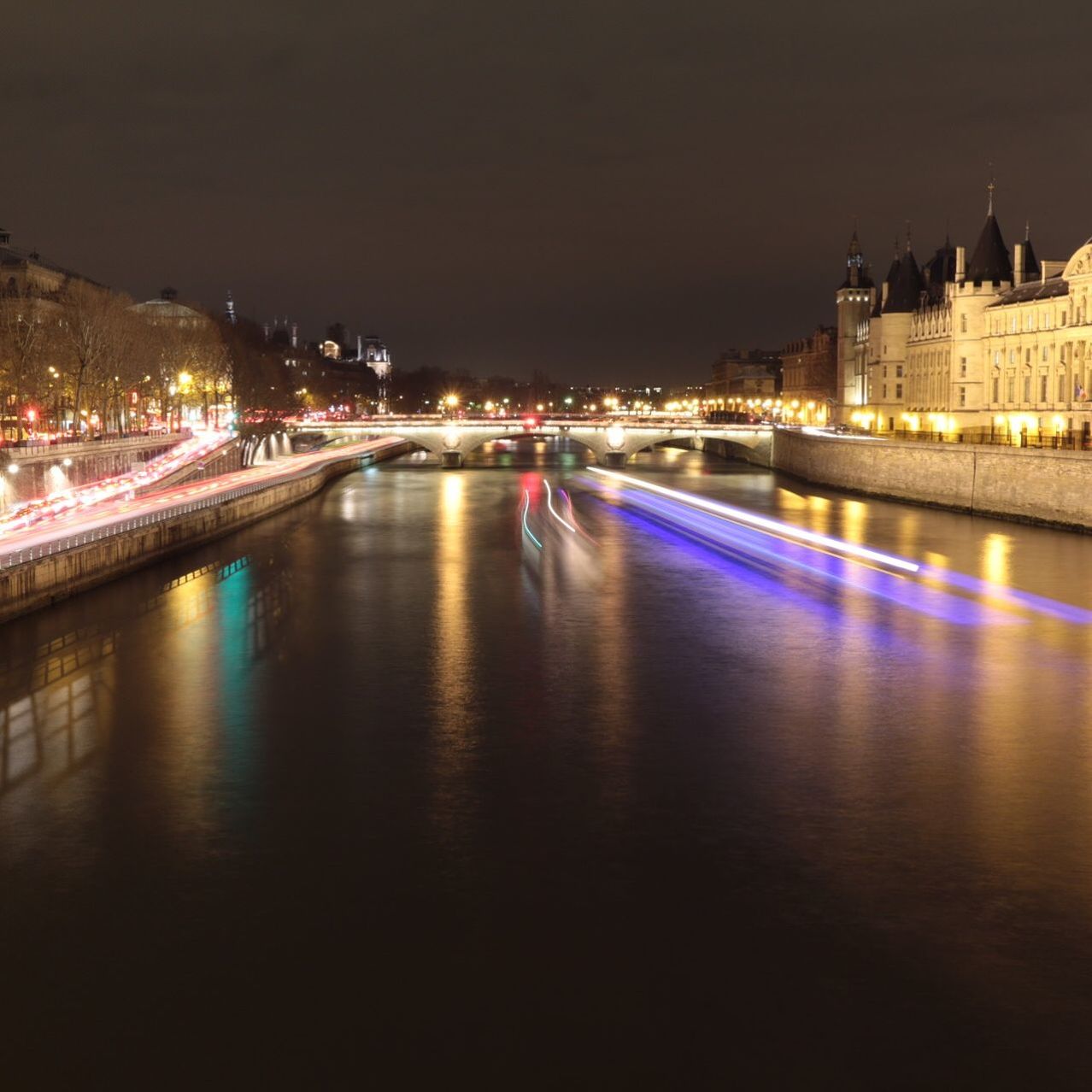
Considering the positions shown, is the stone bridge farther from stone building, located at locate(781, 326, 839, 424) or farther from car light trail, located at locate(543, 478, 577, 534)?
stone building, located at locate(781, 326, 839, 424)

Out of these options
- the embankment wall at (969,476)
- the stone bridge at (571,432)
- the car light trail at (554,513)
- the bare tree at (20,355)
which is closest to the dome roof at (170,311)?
the stone bridge at (571,432)

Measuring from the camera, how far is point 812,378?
131 meters

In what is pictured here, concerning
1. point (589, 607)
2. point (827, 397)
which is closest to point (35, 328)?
point (589, 607)

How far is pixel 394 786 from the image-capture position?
13.6m

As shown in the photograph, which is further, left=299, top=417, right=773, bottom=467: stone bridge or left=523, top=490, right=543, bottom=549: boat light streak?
left=299, top=417, right=773, bottom=467: stone bridge

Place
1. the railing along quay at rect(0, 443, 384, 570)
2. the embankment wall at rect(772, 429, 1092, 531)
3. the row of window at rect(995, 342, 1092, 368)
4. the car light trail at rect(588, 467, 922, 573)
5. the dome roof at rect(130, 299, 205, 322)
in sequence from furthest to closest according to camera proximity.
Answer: the dome roof at rect(130, 299, 205, 322)
the row of window at rect(995, 342, 1092, 368)
the embankment wall at rect(772, 429, 1092, 531)
the car light trail at rect(588, 467, 922, 573)
the railing along quay at rect(0, 443, 384, 570)

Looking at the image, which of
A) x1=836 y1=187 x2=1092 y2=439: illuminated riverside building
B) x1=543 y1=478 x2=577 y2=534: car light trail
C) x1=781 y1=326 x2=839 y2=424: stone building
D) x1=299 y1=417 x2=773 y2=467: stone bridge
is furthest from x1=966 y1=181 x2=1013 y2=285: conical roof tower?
x1=781 y1=326 x2=839 y2=424: stone building

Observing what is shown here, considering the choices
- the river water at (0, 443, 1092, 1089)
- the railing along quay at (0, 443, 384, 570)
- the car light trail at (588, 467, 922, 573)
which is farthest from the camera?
the car light trail at (588, 467, 922, 573)

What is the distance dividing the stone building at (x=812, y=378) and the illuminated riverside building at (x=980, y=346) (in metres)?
24.5

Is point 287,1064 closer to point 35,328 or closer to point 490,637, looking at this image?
point 490,637

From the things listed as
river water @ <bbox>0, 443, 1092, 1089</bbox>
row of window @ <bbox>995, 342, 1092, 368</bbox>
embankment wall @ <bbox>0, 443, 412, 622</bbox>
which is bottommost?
river water @ <bbox>0, 443, 1092, 1089</bbox>

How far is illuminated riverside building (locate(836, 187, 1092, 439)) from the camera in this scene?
197 ft

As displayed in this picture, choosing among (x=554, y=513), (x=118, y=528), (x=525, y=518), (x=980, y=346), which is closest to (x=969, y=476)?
(x=554, y=513)

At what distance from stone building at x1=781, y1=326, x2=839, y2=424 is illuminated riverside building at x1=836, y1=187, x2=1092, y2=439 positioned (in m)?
24.5
